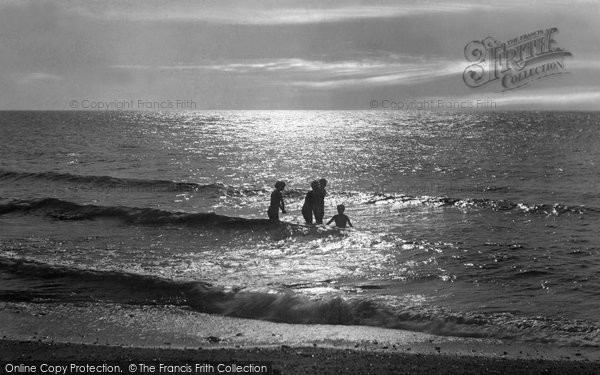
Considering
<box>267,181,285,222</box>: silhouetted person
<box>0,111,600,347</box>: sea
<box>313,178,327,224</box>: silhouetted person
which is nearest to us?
<box>0,111,600,347</box>: sea

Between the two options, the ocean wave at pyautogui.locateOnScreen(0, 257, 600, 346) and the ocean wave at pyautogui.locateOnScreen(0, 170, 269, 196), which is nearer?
the ocean wave at pyautogui.locateOnScreen(0, 257, 600, 346)

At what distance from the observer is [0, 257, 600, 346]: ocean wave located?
10367mm

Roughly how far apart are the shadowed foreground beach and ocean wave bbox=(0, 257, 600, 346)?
1562 mm

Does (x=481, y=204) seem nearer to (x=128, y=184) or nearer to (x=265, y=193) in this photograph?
(x=265, y=193)

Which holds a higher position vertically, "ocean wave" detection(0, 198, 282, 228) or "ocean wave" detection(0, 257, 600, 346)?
"ocean wave" detection(0, 198, 282, 228)

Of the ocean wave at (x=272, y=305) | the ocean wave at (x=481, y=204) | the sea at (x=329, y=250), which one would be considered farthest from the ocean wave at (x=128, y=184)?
the ocean wave at (x=272, y=305)

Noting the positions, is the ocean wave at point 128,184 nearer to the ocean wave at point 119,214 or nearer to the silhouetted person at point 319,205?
the ocean wave at point 119,214

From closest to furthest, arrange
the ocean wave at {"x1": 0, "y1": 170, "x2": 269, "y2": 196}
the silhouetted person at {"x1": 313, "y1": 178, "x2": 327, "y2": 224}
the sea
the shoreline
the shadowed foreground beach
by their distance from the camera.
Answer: the shadowed foreground beach
the shoreline
the sea
the silhouetted person at {"x1": 313, "y1": 178, "x2": 327, "y2": 224}
the ocean wave at {"x1": 0, "y1": 170, "x2": 269, "y2": 196}

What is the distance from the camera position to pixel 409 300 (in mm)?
12055

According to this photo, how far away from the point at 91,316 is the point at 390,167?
37.2 m

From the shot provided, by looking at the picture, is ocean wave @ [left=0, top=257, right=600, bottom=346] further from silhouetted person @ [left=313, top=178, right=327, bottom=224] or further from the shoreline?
silhouetted person @ [left=313, top=178, right=327, bottom=224]

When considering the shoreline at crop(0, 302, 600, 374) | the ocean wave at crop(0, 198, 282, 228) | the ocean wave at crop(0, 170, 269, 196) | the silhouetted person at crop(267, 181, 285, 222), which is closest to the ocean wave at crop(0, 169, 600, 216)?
the ocean wave at crop(0, 170, 269, 196)

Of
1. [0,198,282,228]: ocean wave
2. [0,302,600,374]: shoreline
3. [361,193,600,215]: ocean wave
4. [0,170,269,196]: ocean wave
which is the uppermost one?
[0,170,269,196]: ocean wave

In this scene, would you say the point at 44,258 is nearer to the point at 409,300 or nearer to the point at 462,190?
the point at 409,300
